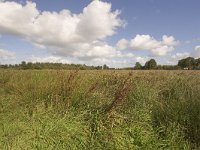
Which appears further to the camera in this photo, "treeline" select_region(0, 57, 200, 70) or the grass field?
"treeline" select_region(0, 57, 200, 70)

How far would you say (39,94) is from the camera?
301 inches

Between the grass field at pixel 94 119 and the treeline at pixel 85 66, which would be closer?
the grass field at pixel 94 119

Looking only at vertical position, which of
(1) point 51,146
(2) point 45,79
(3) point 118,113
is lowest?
(1) point 51,146

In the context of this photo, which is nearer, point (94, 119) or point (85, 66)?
point (94, 119)

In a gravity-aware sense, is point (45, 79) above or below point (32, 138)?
above

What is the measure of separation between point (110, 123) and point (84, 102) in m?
1.24

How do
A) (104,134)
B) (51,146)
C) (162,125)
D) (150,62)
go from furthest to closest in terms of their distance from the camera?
(150,62), (162,125), (104,134), (51,146)

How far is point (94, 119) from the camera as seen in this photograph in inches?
253

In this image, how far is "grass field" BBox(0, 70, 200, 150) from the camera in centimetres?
581

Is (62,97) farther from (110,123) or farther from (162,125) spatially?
(162,125)

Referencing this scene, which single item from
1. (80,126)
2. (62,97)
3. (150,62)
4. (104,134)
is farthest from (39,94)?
(150,62)

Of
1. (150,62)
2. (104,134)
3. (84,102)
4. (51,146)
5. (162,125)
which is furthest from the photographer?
(150,62)

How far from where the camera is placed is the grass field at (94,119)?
5812 millimetres

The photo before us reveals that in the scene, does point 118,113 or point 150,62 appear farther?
point 150,62
